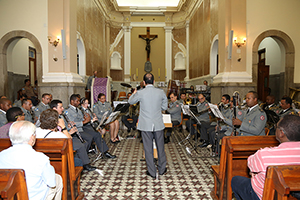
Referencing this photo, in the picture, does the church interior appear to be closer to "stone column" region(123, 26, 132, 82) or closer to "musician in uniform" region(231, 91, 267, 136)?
"stone column" region(123, 26, 132, 82)

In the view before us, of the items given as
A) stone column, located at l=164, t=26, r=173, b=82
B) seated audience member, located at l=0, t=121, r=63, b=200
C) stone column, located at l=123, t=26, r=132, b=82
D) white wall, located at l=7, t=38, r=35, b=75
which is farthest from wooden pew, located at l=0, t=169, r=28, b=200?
stone column, located at l=164, t=26, r=173, b=82

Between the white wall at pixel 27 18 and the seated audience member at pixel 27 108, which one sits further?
the white wall at pixel 27 18

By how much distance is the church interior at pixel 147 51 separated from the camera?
367 cm

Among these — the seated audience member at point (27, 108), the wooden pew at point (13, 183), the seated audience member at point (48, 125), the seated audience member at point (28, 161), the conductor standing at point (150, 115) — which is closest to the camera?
the wooden pew at point (13, 183)

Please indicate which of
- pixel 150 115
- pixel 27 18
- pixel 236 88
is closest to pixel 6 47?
pixel 27 18

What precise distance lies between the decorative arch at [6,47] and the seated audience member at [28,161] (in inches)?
254

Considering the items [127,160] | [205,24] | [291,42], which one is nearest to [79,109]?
[127,160]

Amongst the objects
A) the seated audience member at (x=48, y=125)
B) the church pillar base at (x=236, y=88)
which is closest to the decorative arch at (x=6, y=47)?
the seated audience member at (x=48, y=125)

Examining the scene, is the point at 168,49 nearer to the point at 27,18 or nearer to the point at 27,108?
the point at 27,18

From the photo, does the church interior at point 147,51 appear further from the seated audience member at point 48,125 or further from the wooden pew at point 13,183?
the wooden pew at point 13,183

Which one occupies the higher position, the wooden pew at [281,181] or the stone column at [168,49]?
the stone column at [168,49]

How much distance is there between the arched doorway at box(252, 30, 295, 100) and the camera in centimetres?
754

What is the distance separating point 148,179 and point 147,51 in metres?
13.3

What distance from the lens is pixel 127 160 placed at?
4.42 m
